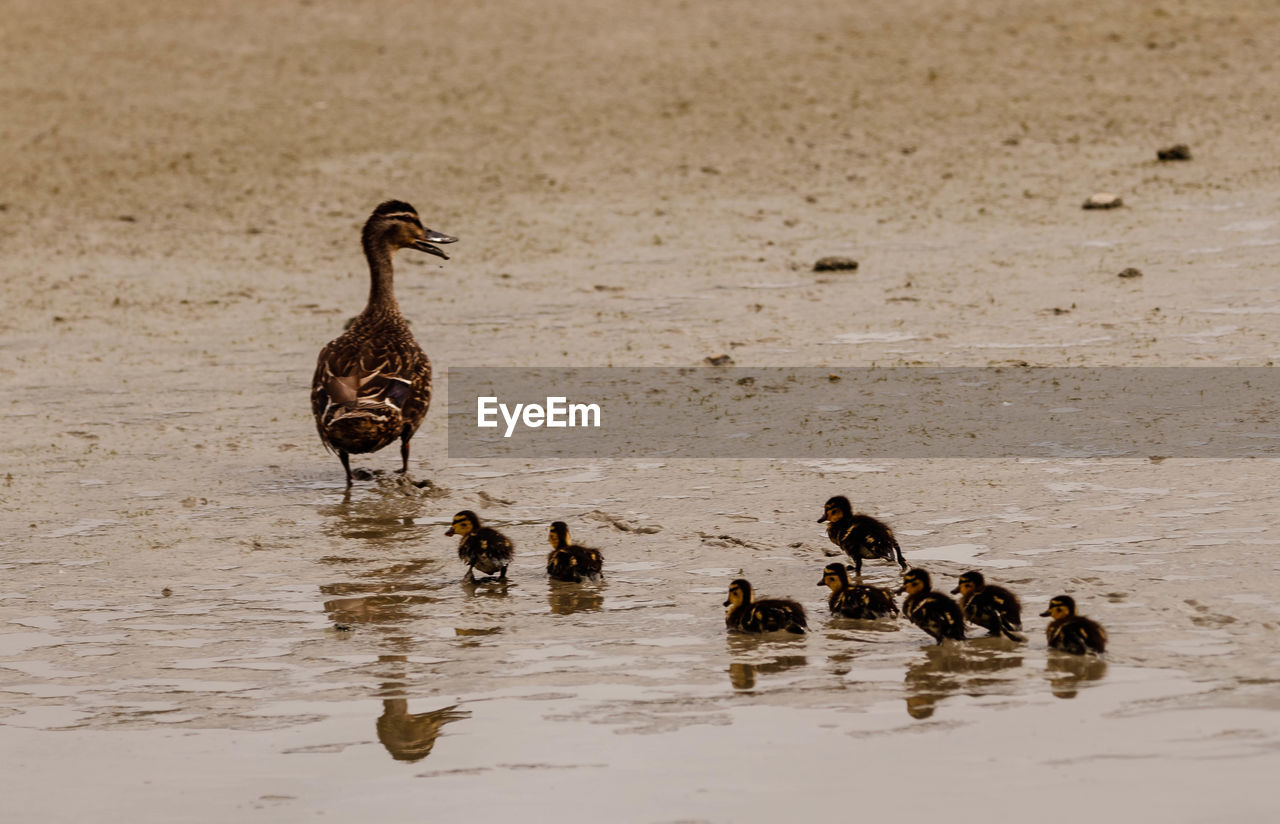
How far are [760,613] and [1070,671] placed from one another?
4.07ft

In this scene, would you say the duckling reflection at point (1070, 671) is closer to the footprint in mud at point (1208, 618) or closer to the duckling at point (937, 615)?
the duckling at point (937, 615)

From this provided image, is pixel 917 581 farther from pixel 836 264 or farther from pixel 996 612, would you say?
pixel 836 264

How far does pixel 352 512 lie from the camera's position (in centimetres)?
947

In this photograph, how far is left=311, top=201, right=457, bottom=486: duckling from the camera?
9648mm

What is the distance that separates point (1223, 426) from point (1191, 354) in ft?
5.24

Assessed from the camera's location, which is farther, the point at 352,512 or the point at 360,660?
the point at 352,512

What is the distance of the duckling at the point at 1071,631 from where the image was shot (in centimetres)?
646

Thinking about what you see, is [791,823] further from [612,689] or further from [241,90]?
[241,90]

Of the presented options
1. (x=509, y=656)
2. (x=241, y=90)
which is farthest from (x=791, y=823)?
(x=241, y=90)

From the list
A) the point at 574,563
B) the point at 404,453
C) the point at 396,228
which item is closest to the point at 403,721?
the point at 574,563

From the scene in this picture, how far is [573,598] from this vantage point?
25.4ft

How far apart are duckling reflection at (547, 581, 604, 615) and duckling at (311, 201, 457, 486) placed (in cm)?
212
